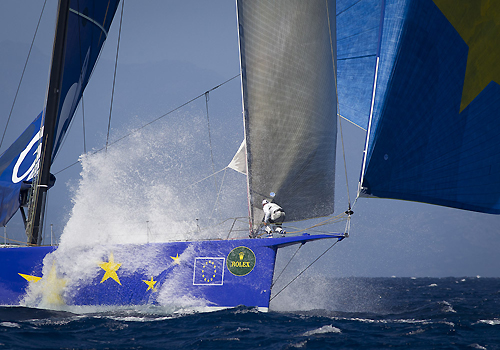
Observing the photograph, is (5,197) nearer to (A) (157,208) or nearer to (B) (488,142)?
(A) (157,208)

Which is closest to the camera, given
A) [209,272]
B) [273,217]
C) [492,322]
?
[492,322]

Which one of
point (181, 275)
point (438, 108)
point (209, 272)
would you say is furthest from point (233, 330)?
point (438, 108)

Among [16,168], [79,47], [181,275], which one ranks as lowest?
[181,275]

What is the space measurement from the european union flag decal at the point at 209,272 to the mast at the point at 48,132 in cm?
443

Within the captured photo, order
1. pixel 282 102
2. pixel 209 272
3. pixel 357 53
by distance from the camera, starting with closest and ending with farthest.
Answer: pixel 209 272 < pixel 282 102 < pixel 357 53

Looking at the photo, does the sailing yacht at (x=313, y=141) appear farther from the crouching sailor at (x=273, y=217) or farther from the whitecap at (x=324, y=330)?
the whitecap at (x=324, y=330)

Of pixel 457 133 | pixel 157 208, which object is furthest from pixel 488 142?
pixel 157 208

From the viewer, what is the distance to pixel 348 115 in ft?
38.1

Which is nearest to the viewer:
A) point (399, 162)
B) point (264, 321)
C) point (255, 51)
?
point (264, 321)

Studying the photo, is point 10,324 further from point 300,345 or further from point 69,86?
point 69,86

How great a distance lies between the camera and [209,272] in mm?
7949

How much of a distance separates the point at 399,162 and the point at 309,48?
2.83 meters

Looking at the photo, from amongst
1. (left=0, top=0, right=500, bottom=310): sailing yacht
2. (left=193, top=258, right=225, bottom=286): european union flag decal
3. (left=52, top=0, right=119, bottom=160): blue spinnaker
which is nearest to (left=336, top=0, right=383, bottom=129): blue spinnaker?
(left=0, top=0, right=500, bottom=310): sailing yacht

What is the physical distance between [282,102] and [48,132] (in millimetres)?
5858
